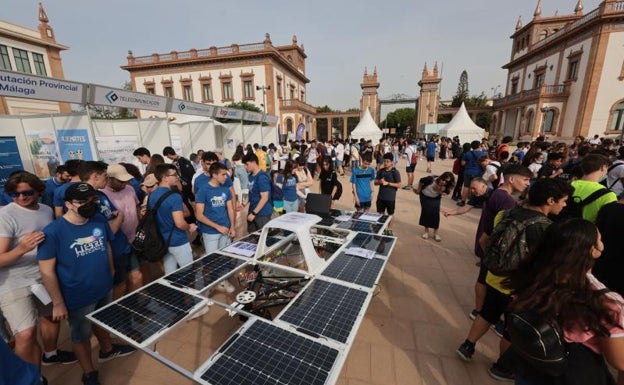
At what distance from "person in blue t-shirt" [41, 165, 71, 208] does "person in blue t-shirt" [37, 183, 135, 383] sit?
→ 1959 mm

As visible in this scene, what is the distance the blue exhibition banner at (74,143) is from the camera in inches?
310

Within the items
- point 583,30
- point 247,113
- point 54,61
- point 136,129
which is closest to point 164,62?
point 54,61

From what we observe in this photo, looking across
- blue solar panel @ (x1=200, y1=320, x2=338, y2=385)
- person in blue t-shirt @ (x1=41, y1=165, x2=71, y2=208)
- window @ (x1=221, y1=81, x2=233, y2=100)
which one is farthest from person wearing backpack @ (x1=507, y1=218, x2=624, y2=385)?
window @ (x1=221, y1=81, x2=233, y2=100)

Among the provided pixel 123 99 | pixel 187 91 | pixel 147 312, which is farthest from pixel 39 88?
pixel 187 91

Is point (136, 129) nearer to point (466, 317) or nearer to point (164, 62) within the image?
point (466, 317)

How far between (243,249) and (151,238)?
1070 millimetres

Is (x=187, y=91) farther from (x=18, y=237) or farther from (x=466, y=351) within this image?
(x=466, y=351)

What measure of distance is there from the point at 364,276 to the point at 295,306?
750mm

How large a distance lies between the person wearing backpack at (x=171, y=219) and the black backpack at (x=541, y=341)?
3113 millimetres

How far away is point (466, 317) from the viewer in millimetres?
3293

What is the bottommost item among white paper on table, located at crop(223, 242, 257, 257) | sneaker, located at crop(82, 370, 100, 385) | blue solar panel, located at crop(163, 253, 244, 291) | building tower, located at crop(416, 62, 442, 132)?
sneaker, located at crop(82, 370, 100, 385)

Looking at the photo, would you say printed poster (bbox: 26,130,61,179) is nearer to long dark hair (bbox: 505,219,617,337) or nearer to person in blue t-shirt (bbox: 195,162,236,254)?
person in blue t-shirt (bbox: 195,162,236,254)

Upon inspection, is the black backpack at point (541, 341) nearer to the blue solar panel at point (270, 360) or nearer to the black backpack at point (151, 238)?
the blue solar panel at point (270, 360)

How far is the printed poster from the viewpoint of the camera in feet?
26.0
